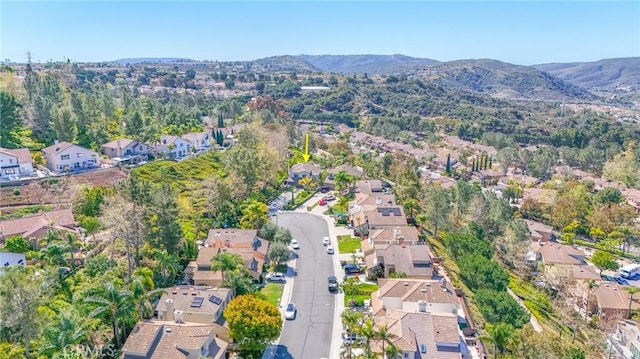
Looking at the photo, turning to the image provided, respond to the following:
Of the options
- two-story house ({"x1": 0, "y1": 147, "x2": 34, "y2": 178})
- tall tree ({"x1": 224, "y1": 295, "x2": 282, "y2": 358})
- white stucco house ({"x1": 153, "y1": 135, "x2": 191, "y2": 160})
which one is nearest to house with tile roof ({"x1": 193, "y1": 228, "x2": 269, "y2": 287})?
tall tree ({"x1": 224, "y1": 295, "x2": 282, "y2": 358})

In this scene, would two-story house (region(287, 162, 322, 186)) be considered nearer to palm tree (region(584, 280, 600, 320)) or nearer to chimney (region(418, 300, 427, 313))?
palm tree (region(584, 280, 600, 320))

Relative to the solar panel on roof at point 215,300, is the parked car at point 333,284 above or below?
below

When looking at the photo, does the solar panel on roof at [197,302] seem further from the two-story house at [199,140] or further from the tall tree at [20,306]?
the two-story house at [199,140]

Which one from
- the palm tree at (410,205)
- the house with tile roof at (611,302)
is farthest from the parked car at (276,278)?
the house with tile roof at (611,302)

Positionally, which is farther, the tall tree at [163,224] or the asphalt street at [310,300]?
the tall tree at [163,224]

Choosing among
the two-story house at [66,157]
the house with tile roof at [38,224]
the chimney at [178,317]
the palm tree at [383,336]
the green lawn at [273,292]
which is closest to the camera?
the palm tree at [383,336]
